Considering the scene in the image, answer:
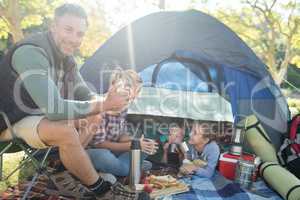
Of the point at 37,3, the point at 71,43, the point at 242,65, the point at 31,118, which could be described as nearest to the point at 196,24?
the point at 242,65

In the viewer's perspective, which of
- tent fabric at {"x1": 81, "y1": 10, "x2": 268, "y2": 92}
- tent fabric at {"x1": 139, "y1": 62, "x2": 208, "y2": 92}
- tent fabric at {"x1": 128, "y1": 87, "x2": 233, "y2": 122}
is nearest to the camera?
tent fabric at {"x1": 81, "y1": 10, "x2": 268, "y2": 92}

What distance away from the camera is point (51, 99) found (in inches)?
86.5

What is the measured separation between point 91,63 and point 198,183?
163 centimetres

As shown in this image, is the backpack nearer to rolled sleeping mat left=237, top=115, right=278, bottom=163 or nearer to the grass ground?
rolled sleeping mat left=237, top=115, right=278, bottom=163

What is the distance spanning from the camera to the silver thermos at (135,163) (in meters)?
2.74

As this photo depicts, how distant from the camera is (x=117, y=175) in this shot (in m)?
3.07

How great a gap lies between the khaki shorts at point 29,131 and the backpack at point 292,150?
2.01 meters

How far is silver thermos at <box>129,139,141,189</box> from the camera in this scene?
108 inches

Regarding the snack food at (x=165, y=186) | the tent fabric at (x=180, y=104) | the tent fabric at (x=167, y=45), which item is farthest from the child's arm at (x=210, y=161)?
the tent fabric at (x=167, y=45)

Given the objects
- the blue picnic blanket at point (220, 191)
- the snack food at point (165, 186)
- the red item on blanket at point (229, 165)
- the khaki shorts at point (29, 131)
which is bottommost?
the blue picnic blanket at point (220, 191)

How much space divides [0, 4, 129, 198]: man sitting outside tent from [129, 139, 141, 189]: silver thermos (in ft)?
1.38

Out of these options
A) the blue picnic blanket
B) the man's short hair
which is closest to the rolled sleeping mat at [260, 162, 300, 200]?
the blue picnic blanket

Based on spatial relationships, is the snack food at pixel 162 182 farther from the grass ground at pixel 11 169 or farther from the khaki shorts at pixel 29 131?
the grass ground at pixel 11 169

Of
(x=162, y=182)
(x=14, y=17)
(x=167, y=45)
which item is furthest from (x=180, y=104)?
(x=14, y=17)
